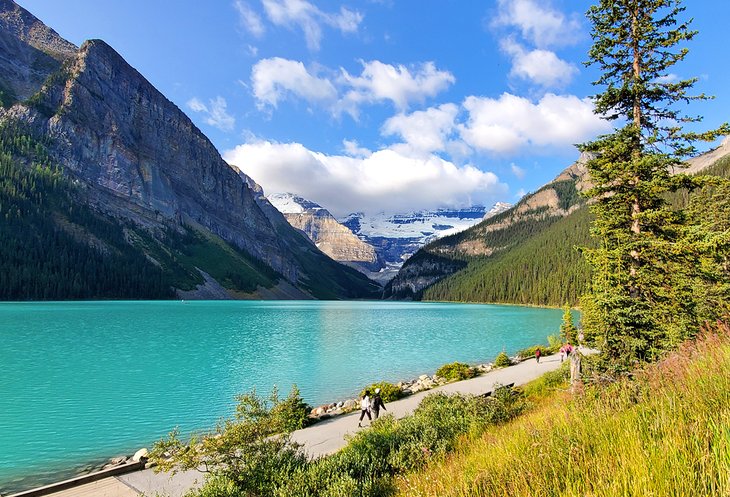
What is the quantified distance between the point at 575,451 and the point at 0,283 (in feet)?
565

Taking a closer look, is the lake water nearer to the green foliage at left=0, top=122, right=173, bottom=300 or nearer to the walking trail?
the walking trail

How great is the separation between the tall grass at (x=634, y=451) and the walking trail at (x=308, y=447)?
708cm

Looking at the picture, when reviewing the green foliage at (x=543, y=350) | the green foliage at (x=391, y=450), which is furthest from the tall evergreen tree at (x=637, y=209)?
the green foliage at (x=543, y=350)

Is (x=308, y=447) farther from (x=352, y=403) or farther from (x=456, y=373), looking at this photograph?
(x=456, y=373)

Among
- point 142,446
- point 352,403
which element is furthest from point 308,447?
point 352,403

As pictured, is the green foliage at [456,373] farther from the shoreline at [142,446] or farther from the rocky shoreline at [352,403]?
the shoreline at [142,446]

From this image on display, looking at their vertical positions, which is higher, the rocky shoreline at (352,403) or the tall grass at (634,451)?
the tall grass at (634,451)

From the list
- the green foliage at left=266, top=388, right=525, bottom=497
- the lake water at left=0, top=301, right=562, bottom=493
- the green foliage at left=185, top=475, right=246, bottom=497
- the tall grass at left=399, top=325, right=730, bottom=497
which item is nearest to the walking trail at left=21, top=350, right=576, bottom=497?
the green foliage at left=185, top=475, right=246, bottom=497

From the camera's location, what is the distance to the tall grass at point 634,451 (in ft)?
11.4

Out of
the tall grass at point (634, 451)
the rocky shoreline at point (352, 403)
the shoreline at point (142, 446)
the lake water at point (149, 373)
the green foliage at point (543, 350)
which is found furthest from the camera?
the green foliage at point (543, 350)

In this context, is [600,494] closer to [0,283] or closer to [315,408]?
[315,408]

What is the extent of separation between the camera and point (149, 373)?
31.4 meters

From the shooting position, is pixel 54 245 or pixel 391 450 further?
pixel 54 245

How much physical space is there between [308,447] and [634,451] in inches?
545
